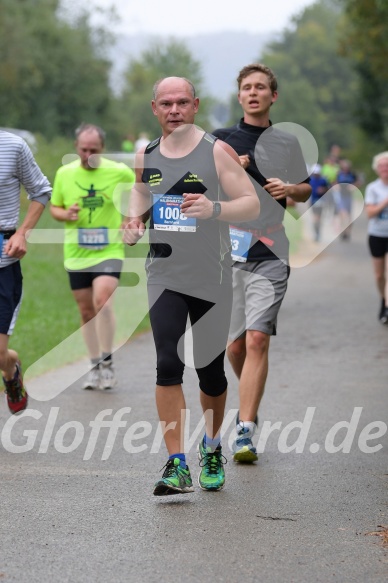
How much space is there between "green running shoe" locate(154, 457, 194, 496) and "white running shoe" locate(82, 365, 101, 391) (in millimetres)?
3706

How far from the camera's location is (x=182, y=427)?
6316mm

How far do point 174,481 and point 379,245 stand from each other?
892 centimetres

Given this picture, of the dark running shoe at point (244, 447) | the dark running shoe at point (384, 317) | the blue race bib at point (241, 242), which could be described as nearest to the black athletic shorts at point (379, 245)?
the dark running shoe at point (384, 317)

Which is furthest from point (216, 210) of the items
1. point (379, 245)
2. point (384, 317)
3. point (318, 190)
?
point (318, 190)

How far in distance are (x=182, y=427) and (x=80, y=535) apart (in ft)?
3.57

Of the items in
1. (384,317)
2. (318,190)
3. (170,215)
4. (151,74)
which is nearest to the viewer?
(170,215)

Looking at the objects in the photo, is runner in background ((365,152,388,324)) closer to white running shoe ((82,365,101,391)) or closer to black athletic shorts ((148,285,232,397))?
white running shoe ((82,365,101,391))

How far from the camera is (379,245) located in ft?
48.1

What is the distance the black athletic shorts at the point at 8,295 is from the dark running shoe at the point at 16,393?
0.57 meters

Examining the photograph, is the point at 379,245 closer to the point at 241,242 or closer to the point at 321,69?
the point at 241,242

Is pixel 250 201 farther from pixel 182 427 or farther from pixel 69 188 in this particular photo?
pixel 69 188

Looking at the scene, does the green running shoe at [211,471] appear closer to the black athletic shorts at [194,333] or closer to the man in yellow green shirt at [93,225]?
the black athletic shorts at [194,333]

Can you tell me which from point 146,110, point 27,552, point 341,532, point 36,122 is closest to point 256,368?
point 341,532

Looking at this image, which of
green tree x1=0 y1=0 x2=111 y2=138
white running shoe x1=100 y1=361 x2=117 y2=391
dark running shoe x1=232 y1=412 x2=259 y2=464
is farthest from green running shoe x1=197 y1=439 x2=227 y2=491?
green tree x1=0 y1=0 x2=111 y2=138
